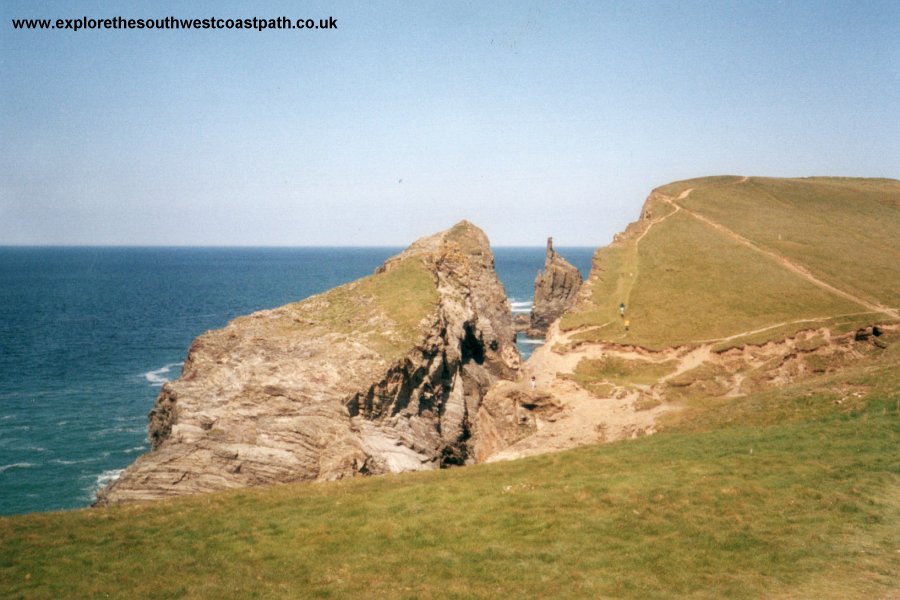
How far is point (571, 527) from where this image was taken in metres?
21.0

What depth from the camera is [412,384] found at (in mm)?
54000

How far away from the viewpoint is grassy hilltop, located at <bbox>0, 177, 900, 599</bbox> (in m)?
17.8

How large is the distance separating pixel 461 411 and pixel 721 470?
131 feet

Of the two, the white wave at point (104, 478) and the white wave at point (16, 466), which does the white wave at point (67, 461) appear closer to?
the white wave at point (16, 466)

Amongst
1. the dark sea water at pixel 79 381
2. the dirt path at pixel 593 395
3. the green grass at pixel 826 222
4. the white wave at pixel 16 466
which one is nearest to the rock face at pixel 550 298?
the dark sea water at pixel 79 381

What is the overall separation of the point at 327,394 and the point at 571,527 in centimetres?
2816

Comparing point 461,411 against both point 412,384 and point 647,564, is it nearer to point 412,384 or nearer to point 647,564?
point 412,384

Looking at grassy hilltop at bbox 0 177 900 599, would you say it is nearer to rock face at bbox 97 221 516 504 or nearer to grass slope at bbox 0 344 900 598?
grass slope at bbox 0 344 900 598

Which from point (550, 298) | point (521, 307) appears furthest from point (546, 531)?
point (521, 307)

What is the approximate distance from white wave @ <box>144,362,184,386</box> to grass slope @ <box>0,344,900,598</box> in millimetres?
67152

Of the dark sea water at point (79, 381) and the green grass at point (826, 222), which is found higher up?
the green grass at point (826, 222)

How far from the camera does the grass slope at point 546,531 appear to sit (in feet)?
58.1

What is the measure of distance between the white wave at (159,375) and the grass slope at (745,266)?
2456 inches

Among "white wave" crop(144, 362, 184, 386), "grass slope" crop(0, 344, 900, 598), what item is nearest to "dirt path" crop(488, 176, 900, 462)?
"grass slope" crop(0, 344, 900, 598)
